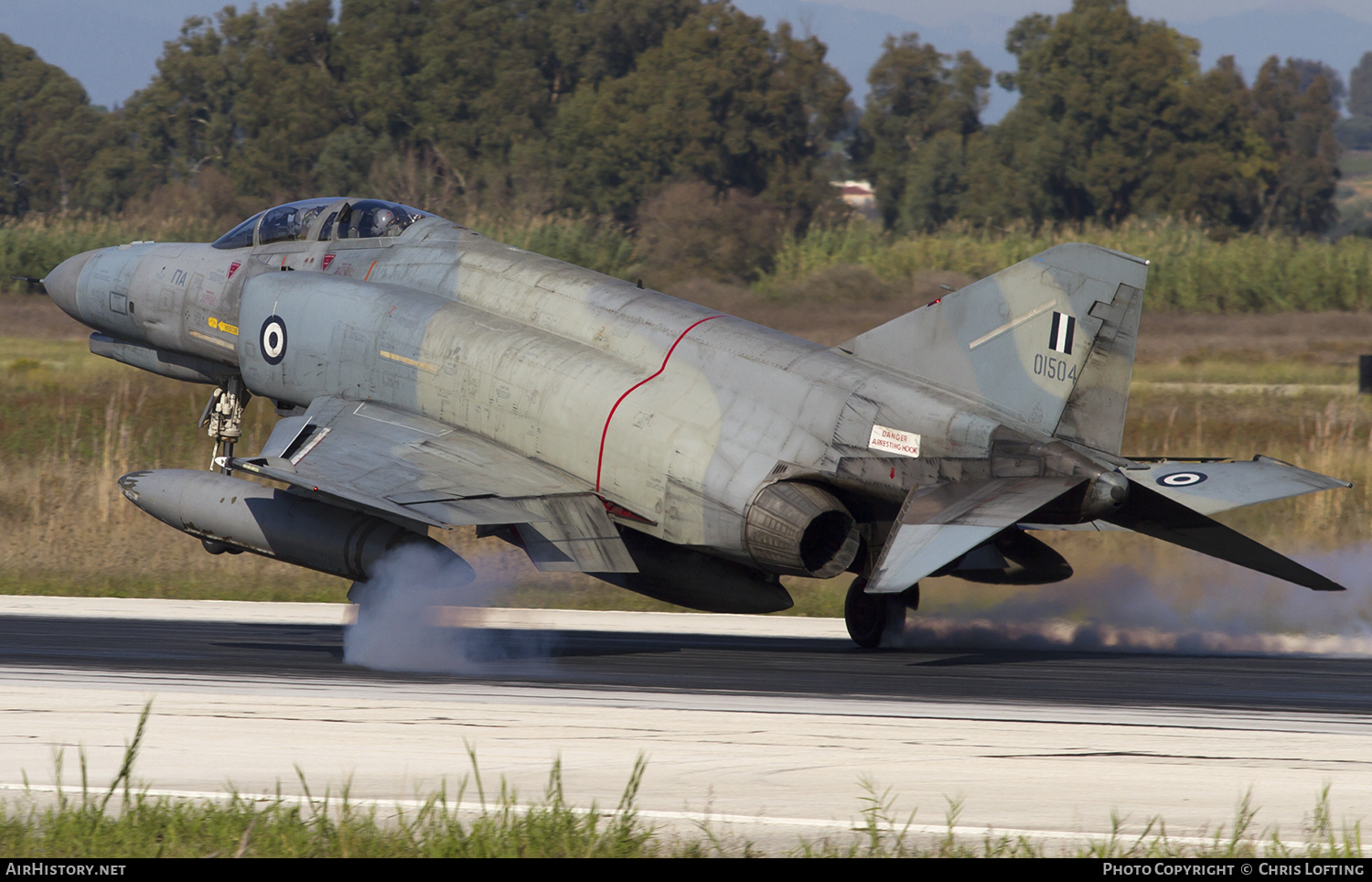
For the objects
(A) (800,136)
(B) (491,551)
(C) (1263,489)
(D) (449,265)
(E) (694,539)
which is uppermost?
(A) (800,136)

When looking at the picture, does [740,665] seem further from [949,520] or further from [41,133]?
[41,133]

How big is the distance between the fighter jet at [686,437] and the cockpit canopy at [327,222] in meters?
0.21

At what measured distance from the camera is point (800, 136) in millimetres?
74062

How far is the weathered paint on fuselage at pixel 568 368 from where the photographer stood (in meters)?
13.1

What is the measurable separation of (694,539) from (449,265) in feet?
14.7

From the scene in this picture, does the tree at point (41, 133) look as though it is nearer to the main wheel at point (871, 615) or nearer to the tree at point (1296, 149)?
the tree at point (1296, 149)

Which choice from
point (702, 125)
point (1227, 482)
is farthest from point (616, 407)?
point (702, 125)

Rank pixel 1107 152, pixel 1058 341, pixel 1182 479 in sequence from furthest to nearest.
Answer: pixel 1107 152 → pixel 1182 479 → pixel 1058 341

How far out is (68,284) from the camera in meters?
18.1

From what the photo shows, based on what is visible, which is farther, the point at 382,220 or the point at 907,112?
the point at 907,112

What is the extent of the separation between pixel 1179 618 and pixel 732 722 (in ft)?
25.2

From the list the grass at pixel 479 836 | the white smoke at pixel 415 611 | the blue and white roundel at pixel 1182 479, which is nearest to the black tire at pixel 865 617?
the blue and white roundel at pixel 1182 479
